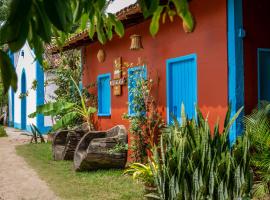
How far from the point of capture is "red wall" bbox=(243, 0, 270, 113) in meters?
6.59

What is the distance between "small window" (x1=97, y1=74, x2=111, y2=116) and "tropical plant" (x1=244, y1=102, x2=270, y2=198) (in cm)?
572

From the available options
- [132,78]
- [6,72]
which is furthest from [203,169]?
[132,78]

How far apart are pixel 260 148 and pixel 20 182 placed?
4.63m

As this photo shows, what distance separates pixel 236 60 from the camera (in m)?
6.49

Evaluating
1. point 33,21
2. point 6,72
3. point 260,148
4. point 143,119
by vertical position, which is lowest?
point 260,148

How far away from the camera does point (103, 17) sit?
6.03 ft

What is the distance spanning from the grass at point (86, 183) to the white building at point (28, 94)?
6138mm

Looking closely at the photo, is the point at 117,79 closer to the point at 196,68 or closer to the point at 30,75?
the point at 196,68

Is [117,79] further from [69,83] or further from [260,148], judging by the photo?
[260,148]

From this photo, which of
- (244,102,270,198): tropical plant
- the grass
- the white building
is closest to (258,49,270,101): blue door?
(244,102,270,198): tropical plant

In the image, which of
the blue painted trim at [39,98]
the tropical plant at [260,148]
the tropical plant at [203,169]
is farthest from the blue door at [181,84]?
the blue painted trim at [39,98]

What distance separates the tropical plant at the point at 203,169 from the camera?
4.96 m

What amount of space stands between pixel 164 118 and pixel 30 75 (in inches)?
542

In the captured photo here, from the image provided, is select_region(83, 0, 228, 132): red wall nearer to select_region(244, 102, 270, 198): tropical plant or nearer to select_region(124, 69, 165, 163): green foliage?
select_region(124, 69, 165, 163): green foliage
